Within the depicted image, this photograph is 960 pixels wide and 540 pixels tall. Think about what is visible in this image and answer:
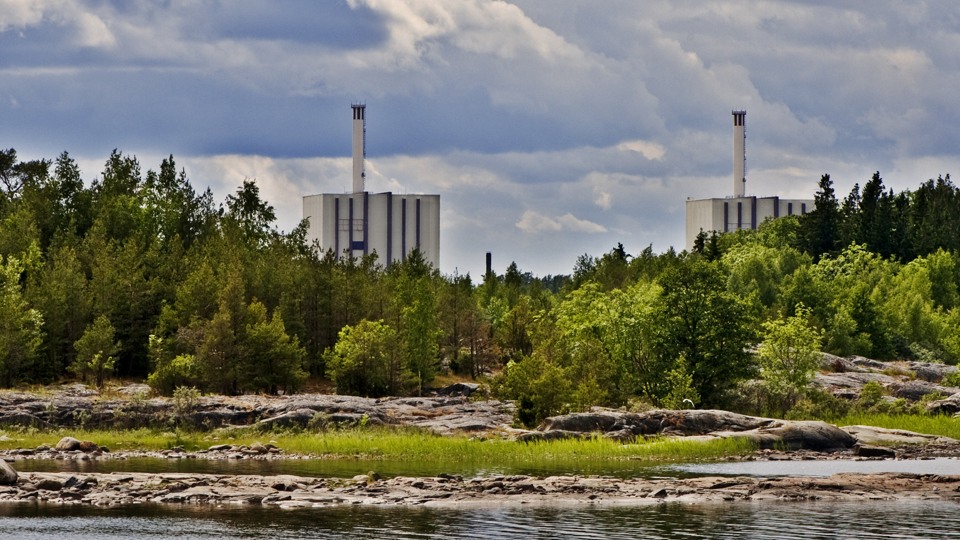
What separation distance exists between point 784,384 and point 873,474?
1471 inches

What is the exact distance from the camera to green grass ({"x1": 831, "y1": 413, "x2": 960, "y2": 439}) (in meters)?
87.0

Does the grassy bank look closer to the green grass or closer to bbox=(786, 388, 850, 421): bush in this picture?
the green grass

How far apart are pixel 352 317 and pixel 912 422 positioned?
52737 mm

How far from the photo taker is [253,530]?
46750mm

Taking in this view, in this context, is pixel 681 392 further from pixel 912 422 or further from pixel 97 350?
pixel 97 350

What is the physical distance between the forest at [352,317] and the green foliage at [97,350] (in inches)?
8.8

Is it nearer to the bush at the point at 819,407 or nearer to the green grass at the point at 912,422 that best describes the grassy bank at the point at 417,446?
the green grass at the point at 912,422

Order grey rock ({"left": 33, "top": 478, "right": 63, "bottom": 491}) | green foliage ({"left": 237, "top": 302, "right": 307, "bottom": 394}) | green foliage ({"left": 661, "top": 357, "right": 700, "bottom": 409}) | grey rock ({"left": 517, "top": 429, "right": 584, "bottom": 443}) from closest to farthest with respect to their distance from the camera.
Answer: grey rock ({"left": 33, "top": 478, "right": 63, "bottom": 491})
grey rock ({"left": 517, "top": 429, "right": 584, "bottom": 443})
green foliage ({"left": 661, "top": 357, "right": 700, "bottom": 409})
green foliage ({"left": 237, "top": 302, "right": 307, "bottom": 394})

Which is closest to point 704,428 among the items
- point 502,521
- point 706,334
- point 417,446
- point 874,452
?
point 874,452

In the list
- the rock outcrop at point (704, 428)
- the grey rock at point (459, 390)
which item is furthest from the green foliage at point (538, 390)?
the grey rock at point (459, 390)

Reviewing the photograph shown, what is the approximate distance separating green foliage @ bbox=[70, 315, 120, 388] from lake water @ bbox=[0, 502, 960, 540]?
5372 centimetres

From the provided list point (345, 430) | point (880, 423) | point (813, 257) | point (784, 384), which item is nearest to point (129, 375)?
point (345, 430)

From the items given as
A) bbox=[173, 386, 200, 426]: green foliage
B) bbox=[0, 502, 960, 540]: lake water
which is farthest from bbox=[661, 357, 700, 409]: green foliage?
bbox=[0, 502, 960, 540]: lake water

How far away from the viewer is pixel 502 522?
4822 centimetres
